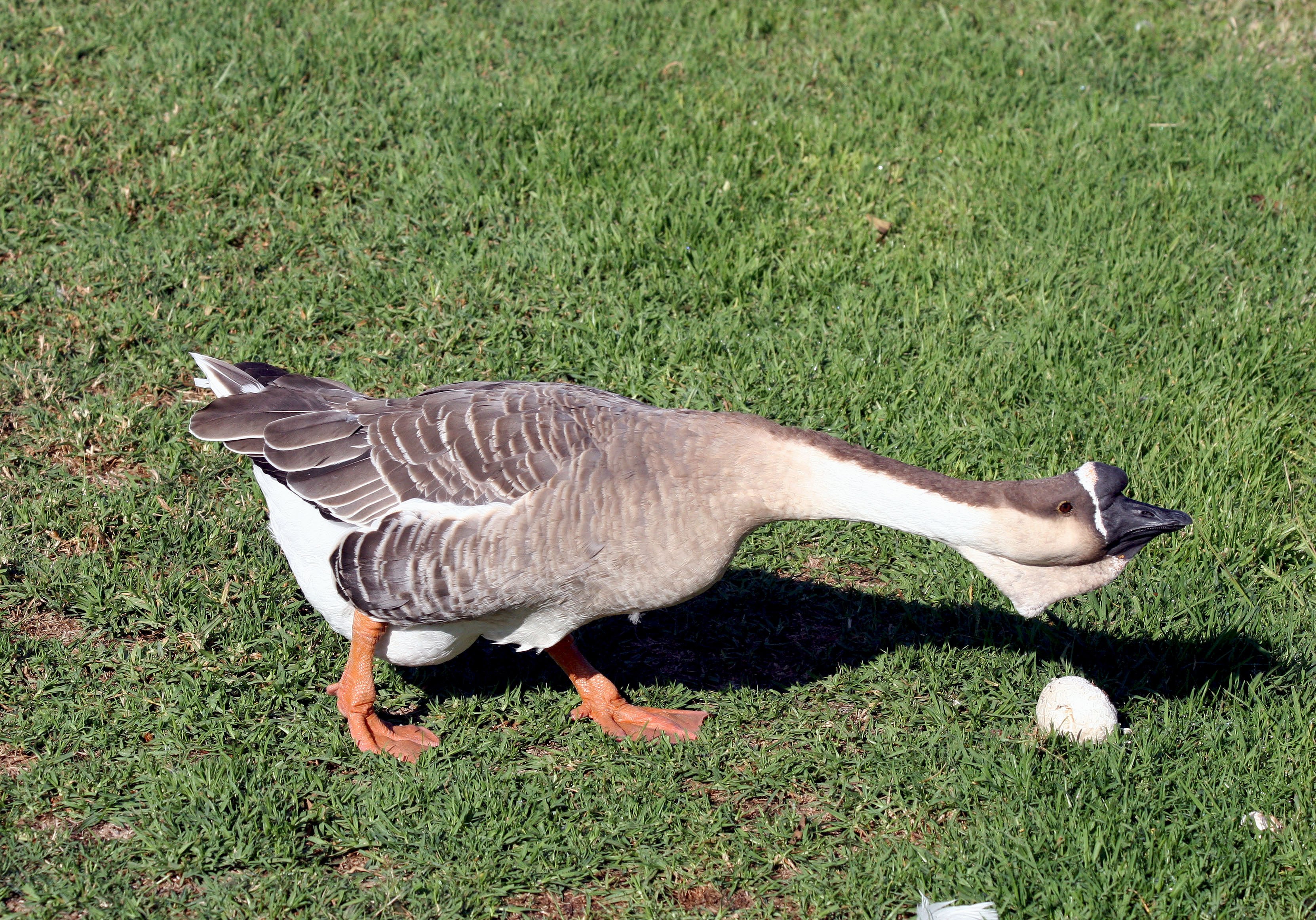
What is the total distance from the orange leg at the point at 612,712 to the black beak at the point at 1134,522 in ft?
5.62

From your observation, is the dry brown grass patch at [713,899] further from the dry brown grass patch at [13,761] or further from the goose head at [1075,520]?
the dry brown grass patch at [13,761]

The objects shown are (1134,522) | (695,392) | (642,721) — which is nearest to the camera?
(1134,522)

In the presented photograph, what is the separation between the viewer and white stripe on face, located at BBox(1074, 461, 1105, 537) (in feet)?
11.0

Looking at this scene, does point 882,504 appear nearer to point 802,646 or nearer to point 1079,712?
point 1079,712

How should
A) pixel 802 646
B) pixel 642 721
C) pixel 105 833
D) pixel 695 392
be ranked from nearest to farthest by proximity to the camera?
pixel 105 833 < pixel 642 721 < pixel 802 646 < pixel 695 392

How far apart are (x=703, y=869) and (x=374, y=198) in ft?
14.0

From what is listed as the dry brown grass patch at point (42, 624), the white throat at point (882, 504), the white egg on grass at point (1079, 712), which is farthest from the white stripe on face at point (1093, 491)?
the dry brown grass patch at point (42, 624)

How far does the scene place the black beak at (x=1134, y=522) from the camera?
3.33 meters

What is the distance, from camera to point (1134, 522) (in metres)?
3.34

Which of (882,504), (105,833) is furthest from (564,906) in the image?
(882,504)

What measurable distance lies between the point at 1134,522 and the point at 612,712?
2004mm

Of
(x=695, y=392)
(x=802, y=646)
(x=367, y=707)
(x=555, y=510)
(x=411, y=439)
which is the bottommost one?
(x=802, y=646)

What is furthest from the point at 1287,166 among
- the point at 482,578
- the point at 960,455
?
the point at 482,578

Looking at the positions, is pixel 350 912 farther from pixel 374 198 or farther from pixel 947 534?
pixel 374 198
